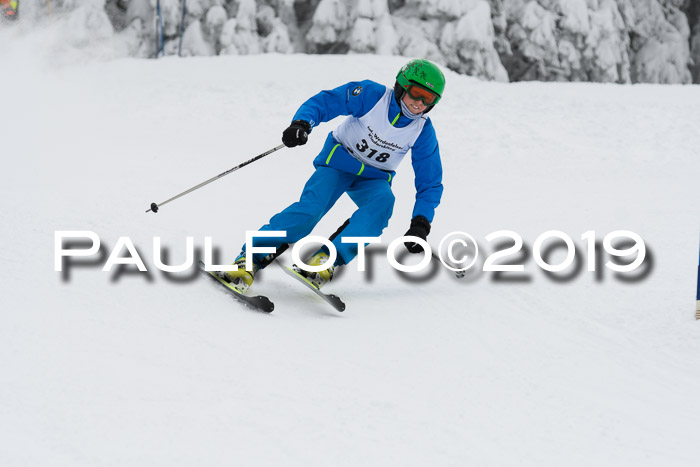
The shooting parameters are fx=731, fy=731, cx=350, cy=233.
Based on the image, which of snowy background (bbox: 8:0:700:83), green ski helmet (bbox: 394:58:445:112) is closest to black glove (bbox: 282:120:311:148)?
green ski helmet (bbox: 394:58:445:112)

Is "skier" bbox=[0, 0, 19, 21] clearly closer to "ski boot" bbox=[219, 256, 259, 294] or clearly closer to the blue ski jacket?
the blue ski jacket

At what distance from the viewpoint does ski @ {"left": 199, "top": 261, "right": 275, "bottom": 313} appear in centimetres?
358

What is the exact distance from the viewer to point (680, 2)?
17.8 meters

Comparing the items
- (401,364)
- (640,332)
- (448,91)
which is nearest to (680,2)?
(448,91)

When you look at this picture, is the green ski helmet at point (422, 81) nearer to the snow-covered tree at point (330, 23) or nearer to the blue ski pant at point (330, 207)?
the blue ski pant at point (330, 207)

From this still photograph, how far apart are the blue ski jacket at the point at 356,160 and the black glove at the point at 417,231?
8 cm

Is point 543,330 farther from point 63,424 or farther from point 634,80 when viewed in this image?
point 634,80

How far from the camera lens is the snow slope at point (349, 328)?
89.5 inches

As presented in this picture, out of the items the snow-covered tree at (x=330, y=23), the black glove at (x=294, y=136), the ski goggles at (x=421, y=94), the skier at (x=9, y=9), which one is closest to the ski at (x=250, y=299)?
the black glove at (x=294, y=136)

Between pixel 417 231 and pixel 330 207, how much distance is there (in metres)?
0.54

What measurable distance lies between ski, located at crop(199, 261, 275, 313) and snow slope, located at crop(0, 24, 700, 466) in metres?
0.06

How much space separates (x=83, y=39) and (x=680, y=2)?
45.4ft

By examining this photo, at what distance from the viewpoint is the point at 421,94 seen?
13.3 feet

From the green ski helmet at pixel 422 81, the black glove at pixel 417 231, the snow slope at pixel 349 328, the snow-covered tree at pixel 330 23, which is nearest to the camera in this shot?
the snow slope at pixel 349 328
